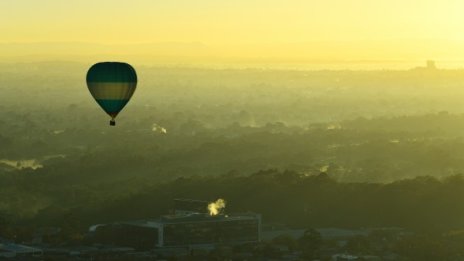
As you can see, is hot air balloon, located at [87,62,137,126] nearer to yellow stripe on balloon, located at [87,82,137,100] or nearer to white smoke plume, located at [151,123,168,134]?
yellow stripe on balloon, located at [87,82,137,100]

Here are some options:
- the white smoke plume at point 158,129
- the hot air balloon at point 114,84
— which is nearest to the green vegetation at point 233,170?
the white smoke plume at point 158,129

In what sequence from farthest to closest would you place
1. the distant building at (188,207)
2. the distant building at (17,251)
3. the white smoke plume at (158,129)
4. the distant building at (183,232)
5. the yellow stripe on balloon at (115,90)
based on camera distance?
the white smoke plume at (158,129)
the distant building at (188,207)
the distant building at (183,232)
the distant building at (17,251)
the yellow stripe on balloon at (115,90)

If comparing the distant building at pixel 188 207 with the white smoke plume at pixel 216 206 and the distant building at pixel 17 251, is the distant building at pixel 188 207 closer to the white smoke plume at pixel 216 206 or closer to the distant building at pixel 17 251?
the white smoke plume at pixel 216 206

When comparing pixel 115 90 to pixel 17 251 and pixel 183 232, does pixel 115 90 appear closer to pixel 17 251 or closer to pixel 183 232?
pixel 17 251

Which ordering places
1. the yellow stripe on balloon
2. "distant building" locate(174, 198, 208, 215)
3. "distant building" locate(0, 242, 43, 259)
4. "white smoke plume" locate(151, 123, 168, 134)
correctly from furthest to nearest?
1. "white smoke plume" locate(151, 123, 168, 134)
2. "distant building" locate(174, 198, 208, 215)
3. "distant building" locate(0, 242, 43, 259)
4. the yellow stripe on balloon

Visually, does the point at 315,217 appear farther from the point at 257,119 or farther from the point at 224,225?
the point at 257,119

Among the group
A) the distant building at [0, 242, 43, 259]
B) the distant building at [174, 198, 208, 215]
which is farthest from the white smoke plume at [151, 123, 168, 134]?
the distant building at [0, 242, 43, 259]
